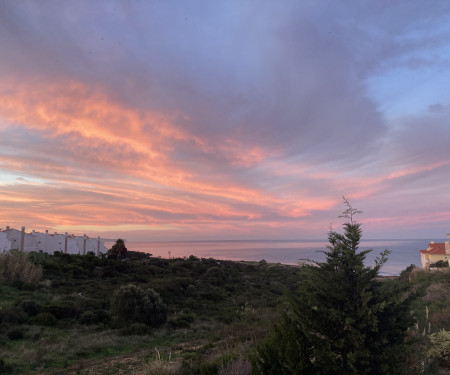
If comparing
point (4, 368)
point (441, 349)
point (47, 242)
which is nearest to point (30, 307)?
point (4, 368)

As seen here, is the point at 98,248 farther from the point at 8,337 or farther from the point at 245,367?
the point at 245,367

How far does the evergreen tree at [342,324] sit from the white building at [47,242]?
42368mm

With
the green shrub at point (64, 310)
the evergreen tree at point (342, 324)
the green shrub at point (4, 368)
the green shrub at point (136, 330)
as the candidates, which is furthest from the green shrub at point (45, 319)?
the evergreen tree at point (342, 324)

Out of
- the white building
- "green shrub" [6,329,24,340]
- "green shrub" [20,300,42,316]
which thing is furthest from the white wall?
"green shrub" [6,329,24,340]

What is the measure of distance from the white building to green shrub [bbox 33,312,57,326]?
91.0ft

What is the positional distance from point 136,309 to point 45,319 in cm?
436

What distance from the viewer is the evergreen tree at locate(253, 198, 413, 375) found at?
4801 millimetres

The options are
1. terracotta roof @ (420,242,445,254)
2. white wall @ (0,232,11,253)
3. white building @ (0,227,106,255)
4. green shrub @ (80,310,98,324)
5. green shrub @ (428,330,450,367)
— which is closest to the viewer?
green shrub @ (428,330,450,367)

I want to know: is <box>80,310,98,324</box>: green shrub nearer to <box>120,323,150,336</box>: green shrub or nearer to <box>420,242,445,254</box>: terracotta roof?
<box>120,323,150,336</box>: green shrub

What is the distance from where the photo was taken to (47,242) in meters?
48.6

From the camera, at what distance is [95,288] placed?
2380 centimetres

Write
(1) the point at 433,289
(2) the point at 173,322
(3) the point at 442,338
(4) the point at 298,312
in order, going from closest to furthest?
(4) the point at 298,312, (3) the point at 442,338, (2) the point at 173,322, (1) the point at 433,289

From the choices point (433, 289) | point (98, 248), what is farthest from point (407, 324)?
point (98, 248)

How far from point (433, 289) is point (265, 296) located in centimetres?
1227
